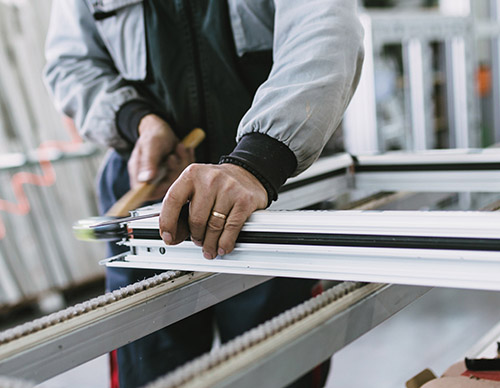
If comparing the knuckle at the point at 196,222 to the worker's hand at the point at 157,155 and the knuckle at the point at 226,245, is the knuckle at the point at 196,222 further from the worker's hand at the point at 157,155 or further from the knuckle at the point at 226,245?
the worker's hand at the point at 157,155

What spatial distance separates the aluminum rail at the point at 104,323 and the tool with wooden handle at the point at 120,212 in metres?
0.12

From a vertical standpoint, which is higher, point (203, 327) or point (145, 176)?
point (145, 176)

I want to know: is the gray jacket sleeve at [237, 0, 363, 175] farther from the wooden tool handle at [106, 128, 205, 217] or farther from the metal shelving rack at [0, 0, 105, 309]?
the metal shelving rack at [0, 0, 105, 309]

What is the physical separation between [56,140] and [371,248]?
2972mm

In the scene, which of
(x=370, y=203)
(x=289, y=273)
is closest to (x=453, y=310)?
(x=370, y=203)

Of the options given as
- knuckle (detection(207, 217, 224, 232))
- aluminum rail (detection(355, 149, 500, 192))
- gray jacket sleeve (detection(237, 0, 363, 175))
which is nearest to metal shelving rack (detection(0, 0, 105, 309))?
aluminum rail (detection(355, 149, 500, 192))

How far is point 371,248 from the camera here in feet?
2.07

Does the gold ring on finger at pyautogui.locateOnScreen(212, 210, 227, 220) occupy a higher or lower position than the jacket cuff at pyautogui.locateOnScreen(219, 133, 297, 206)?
lower

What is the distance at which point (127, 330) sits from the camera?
2.22ft

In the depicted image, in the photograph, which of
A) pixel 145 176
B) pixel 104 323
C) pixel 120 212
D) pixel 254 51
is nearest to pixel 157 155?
pixel 145 176

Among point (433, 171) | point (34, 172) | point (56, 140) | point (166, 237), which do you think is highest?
point (166, 237)

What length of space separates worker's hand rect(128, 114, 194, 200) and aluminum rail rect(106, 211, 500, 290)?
0.38 metres

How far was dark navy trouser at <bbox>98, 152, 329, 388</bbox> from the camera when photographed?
3.80 ft

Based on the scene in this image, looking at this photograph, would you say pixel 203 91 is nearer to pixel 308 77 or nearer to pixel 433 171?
pixel 308 77
